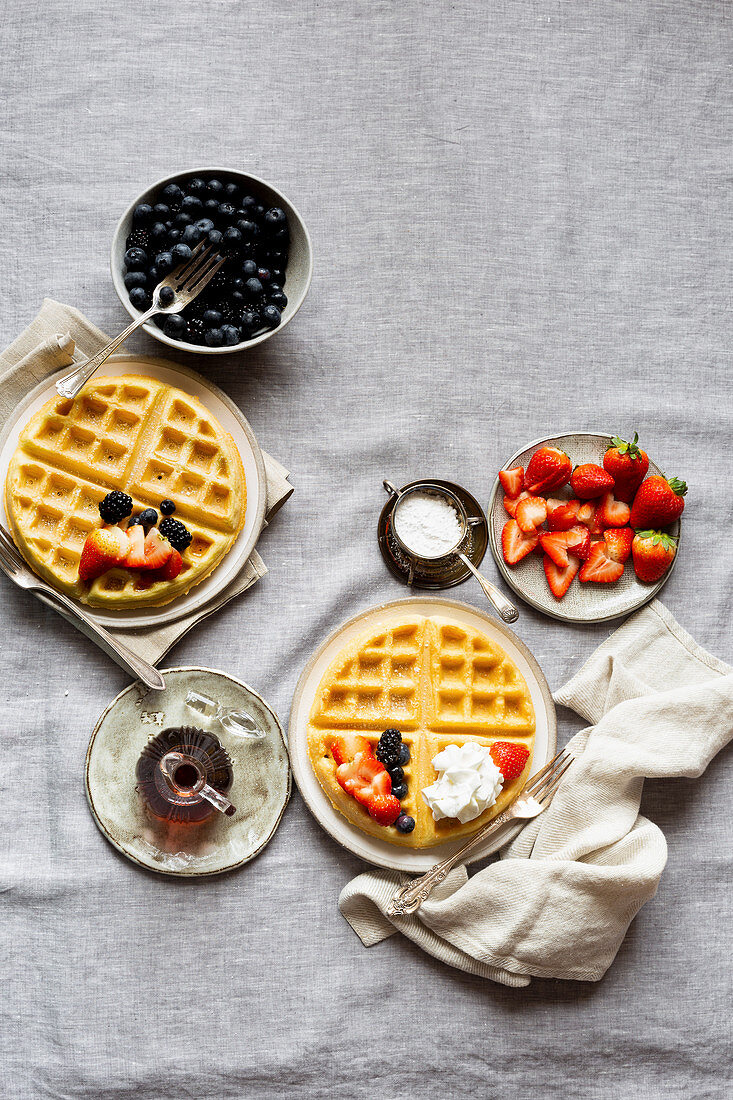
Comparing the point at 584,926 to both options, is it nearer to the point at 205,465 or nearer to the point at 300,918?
the point at 300,918

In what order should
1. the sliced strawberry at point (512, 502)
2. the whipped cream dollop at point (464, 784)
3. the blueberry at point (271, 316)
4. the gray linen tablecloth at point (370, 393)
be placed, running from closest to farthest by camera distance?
1. the whipped cream dollop at point (464, 784)
2. the blueberry at point (271, 316)
3. the gray linen tablecloth at point (370, 393)
4. the sliced strawberry at point (512, 502)

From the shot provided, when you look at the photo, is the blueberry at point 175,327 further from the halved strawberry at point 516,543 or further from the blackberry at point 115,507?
the halved strawberry at point 516,543

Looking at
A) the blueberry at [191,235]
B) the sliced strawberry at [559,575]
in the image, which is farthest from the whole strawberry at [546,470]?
the blueberry at [191,235]

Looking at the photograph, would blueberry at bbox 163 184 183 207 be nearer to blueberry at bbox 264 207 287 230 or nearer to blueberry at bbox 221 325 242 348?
blueberry at bbox 264 207 287 230

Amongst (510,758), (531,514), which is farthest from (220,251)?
(510,758)

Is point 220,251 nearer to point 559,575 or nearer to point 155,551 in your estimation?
point 155,551

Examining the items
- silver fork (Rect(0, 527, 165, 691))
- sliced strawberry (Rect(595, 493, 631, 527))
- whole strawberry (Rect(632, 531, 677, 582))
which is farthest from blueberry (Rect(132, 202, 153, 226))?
whole strawberry (Rect(632, 531, 677, 582))

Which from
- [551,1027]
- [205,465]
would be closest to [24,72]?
[205,465]
